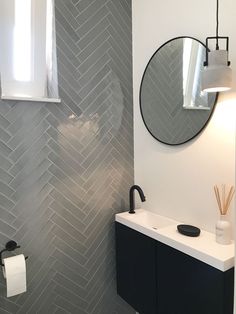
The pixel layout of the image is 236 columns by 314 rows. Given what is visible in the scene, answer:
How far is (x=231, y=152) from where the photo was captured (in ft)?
4.35

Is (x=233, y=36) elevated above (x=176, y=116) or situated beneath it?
elevated above

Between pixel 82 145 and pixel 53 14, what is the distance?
2.64 ft

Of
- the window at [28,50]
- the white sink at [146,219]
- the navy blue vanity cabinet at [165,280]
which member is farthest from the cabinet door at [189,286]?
the window at [28,50]

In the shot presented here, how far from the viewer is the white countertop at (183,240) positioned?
1.18m

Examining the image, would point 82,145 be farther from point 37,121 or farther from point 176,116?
point 176,116

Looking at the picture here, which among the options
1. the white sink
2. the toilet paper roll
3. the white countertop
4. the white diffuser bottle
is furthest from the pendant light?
the toilet paper roll

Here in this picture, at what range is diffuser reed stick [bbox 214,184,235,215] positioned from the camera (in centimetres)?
132

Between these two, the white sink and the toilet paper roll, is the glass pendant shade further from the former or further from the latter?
the toilet paper roll

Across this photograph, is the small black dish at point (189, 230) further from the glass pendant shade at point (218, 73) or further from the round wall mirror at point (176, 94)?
the glass pendant shade at point (218, 73)

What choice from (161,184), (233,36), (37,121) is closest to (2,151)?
(37,121)

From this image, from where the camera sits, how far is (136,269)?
66.1 inches

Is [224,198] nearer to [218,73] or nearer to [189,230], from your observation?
[189,230]

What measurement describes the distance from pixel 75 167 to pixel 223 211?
2.97 feet

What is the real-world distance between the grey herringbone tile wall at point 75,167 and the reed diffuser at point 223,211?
742 mm
